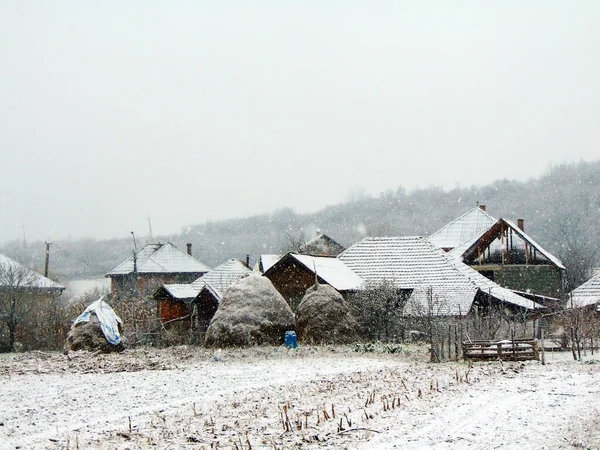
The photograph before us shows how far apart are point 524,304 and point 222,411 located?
26047mm

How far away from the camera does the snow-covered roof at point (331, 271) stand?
34.9 metres

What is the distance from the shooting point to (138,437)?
11.7 m

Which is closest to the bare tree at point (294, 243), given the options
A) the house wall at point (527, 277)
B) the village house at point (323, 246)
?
the village house at point (323, 246)

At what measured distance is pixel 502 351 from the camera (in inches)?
950

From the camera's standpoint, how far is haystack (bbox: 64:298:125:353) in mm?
29812

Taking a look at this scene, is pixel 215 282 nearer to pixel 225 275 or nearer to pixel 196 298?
pixel 225 275

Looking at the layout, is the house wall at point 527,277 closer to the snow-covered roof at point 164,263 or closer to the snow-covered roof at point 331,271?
the snow-covered roof at point 331,271

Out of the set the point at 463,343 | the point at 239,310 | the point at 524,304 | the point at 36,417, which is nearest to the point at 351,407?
the point at 36,417

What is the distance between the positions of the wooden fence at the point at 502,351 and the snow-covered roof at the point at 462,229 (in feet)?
111

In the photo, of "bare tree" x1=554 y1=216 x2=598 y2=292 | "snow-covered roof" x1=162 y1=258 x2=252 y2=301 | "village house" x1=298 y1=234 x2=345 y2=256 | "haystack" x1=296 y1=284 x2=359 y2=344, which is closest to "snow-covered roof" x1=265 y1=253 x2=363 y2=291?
"haystack" x1=296 y1=284 x2=359 y2=344

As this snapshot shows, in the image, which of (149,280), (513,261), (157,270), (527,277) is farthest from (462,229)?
(149,280)

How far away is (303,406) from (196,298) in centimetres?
2696

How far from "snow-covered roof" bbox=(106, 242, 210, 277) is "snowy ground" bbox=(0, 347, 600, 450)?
1904 inches

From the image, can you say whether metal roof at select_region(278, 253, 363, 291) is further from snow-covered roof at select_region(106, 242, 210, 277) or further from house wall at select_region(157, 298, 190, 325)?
snow-covered roof at select_region(106, 242, 210, 277)
